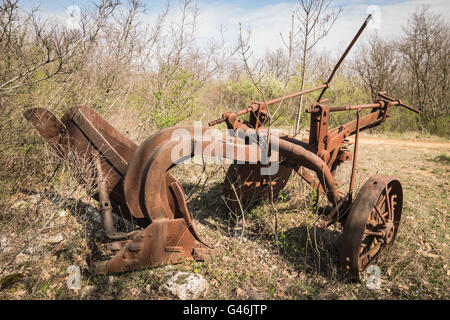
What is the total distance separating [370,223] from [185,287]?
2205 mm

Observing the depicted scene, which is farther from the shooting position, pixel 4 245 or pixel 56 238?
pixel 56 238

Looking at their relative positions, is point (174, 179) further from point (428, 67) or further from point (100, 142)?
point (428, 67)

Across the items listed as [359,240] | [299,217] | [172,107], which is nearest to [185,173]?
[172,107]

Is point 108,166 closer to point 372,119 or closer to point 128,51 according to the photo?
point 372,119

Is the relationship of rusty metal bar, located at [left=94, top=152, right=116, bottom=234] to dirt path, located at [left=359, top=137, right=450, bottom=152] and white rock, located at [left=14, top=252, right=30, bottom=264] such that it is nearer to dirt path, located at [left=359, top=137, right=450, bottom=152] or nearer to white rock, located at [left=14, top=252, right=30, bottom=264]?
white rock, located at [left=14, top=252, right=30, bottom=264]

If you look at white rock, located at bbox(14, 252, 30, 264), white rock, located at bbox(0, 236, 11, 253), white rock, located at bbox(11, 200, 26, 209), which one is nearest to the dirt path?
white rock, located at bbox(11, 200, 26, 209)

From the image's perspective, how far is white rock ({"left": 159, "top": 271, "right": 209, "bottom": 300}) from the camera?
299cm

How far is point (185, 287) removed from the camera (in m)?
3.02

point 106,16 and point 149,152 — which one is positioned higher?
point 106,16

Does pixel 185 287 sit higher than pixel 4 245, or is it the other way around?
pixel 4 245

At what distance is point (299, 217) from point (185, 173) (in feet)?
9.81

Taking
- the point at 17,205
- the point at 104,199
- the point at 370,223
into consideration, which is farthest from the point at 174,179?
the point at 17,205

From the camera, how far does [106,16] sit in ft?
18.2
